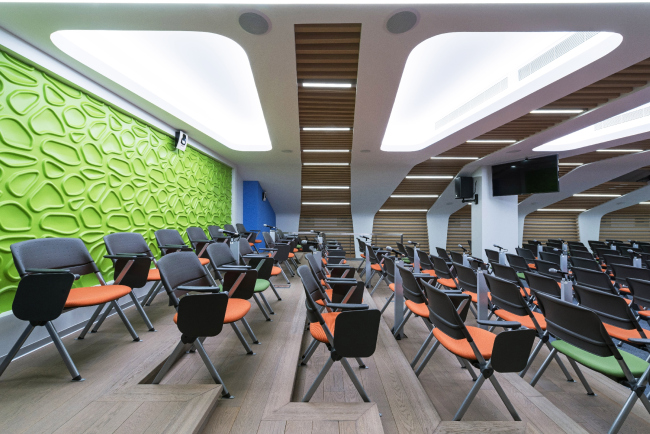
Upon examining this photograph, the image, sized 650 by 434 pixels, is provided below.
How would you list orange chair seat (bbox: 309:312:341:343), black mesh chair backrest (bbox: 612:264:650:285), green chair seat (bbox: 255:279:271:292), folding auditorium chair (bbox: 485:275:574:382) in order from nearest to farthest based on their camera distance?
orange chair seat (bbox: 309:312:341:343) → folding auditorium chair (bbox: 485:275:574:382) → green chair seat (bbox: 255:279:271:292) → black mesh chair backrest (bbox: 612:264:650:285)

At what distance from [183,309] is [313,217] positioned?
9.64 meters

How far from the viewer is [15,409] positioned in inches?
64.8

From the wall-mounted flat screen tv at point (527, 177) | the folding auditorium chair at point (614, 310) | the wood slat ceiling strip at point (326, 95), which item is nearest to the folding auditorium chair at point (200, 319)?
the wood slat ceiling strip at point (326, 95)

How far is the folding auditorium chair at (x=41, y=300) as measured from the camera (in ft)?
5.95

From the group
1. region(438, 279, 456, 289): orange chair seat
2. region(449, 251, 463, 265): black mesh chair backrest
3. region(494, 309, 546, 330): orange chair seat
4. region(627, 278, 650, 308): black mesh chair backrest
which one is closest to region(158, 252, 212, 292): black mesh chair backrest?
region(494, 309, 546, 330): orange chair seat

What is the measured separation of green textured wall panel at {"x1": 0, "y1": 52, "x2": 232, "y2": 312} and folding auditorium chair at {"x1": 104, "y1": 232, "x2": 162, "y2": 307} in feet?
1.17

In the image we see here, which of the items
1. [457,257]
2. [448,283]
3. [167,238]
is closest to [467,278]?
[448,283]

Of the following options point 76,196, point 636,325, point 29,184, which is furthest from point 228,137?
→ point 636,325

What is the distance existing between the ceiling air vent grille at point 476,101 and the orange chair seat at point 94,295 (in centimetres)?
547

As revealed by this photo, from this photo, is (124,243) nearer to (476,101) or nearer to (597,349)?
(597,349)

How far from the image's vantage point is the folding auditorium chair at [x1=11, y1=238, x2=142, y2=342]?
7.02 ft

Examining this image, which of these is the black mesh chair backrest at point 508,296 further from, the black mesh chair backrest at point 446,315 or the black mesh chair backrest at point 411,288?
the black mesh chair backrest at point 446,315

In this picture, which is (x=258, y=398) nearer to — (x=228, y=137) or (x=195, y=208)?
(x=195, y=208)

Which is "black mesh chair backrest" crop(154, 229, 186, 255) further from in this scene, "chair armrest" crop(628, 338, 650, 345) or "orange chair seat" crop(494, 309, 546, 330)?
"chair armrest" crop(628, 338, 650, 345)
